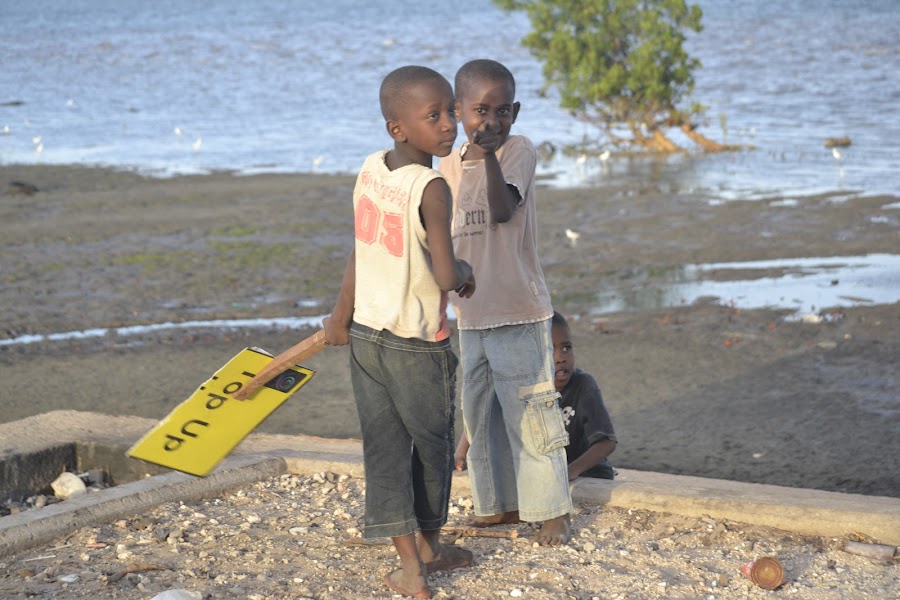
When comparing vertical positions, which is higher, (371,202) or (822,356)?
(371,202)

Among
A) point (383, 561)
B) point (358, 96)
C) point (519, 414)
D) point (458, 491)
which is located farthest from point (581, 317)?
point (358, 96)

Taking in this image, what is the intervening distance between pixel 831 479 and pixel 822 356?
2155 millimetres

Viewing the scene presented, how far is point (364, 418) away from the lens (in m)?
3.71

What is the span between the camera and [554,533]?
13.6 ft

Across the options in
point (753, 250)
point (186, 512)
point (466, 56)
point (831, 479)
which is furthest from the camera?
point (466, 56)

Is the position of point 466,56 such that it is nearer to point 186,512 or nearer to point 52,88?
point 52,88

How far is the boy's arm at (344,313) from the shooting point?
3682mm

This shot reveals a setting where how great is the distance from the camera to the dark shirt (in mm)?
4773

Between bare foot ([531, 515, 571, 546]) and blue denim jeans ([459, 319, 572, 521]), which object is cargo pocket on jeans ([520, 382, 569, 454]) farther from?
bare foot ([531, 515, 571, 546])

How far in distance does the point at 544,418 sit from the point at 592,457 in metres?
0.75

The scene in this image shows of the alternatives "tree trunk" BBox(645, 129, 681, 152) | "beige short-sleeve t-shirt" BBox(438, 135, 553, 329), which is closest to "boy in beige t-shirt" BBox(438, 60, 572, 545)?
"beige short-sleeve t-shirt" BBox(438, 135, 553, 329)

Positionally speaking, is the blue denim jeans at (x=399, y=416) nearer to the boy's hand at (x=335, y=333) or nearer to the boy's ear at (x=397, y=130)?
the boy's hand at (x=335, y=333)

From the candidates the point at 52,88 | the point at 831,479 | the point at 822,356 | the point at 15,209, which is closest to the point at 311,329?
the point at 822,356

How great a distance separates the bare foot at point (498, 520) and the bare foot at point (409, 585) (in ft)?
2.16
